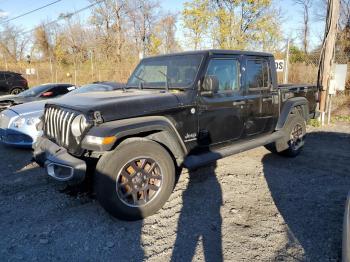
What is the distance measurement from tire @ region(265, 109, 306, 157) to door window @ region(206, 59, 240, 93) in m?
1.58

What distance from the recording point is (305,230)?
3254 millimetres

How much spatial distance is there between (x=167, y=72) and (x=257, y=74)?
1.61 metres

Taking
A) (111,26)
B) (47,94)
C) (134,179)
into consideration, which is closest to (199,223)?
(134,179)

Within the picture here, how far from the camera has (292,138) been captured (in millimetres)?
5762

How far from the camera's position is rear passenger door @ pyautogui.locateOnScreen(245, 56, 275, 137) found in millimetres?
4789

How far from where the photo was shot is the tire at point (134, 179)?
3.23 metres

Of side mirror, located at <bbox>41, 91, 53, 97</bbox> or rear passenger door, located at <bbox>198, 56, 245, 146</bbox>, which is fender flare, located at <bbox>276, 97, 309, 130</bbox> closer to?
rear passenger door, located at <bbox>198, 56, 245, 146</bbox>

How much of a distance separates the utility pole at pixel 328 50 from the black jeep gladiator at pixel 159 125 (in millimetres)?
4489

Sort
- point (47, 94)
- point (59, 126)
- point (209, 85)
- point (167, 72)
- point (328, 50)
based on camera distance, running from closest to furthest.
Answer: point (59, 126)
point (209, 85)
point (167, 72)
point (47, 94)
point (328, 50)

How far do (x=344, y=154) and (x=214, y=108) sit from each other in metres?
3.54

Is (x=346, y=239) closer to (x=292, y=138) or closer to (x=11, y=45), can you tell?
(x=292, y=138)

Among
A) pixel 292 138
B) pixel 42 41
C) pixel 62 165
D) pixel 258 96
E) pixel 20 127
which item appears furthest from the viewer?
pixel 42 41

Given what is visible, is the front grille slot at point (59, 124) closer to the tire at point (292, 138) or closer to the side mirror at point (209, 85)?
the side mirror at point (209, 85)

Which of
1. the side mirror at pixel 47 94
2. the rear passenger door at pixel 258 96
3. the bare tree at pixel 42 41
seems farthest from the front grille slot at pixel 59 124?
the bare tree at pixel 42 41
